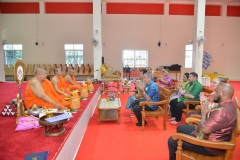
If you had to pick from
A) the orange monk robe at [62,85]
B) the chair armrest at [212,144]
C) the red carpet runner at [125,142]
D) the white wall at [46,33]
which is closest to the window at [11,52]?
the white wall at [46,33]

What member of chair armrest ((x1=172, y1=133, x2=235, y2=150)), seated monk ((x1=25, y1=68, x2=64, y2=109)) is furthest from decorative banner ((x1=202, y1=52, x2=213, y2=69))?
chair armrest ((x1=172, y1=133, x2=235, y2=150))

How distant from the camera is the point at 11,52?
12.1 m

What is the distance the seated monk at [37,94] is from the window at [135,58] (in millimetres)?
9370

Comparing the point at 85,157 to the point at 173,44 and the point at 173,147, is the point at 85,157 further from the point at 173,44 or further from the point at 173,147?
the point at 173,44

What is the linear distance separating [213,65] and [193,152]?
12.0 metres

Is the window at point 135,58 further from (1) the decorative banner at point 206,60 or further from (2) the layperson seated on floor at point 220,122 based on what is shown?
(2) the layperson seated on floor at point 220,122

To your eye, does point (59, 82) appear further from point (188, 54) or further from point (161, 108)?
point (188, 54)

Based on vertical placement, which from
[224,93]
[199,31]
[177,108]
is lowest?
[177,108]

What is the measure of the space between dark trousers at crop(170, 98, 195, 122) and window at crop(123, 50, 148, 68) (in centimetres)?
837

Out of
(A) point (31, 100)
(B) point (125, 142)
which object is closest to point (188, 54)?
(B) point (125, 142)

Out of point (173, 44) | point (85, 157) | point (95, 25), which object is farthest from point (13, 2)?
point (85, 157)

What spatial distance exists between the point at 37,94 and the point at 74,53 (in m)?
9.36

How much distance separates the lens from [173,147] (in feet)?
7.09

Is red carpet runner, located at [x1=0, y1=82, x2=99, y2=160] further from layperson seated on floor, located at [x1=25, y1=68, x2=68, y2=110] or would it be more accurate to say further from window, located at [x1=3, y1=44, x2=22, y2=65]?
window, located at [x1=3, y1=44, x2=22, y2=65]
